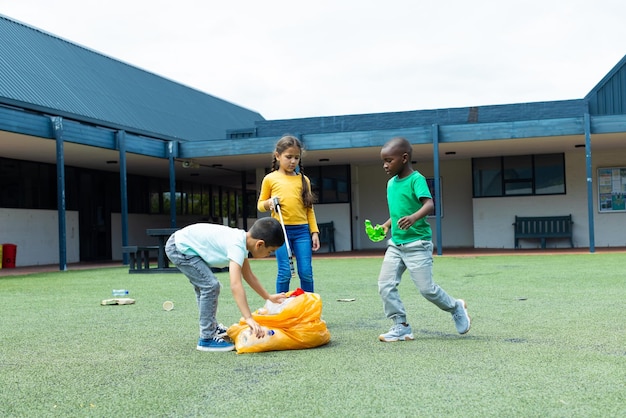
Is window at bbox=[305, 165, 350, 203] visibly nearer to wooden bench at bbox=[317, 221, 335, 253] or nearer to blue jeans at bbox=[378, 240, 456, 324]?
wooden bench at bbox=[317, 221, 335, 253]

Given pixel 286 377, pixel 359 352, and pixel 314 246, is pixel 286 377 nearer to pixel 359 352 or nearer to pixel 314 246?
pixel 359 352

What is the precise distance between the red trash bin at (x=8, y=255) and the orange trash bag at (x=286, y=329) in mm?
14227

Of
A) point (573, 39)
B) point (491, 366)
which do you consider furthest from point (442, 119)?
point (491, 366)

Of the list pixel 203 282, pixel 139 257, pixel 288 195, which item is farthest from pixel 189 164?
pixel 203 282

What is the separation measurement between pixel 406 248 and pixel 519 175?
642 inches

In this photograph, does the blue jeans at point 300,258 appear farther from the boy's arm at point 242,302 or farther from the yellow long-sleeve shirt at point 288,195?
the boy's arm at point 242,302

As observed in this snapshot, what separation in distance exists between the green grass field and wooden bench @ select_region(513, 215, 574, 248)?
12102 mm

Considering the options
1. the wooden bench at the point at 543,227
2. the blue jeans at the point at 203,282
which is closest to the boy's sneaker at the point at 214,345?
the blue jeans at the point at 203,282

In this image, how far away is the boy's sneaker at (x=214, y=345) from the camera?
4.57 meters

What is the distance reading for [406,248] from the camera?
15.7 feet

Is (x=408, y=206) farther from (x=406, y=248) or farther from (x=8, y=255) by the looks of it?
(x=8, y=255)

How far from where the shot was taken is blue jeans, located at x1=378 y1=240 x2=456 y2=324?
473 cm

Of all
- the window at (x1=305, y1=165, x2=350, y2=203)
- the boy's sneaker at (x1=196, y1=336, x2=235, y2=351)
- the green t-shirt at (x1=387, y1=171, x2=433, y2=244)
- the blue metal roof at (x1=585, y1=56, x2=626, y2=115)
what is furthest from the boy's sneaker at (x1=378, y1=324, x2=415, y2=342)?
the blue metal roof at (x1=585, y1=56, x2=626, y2=115)

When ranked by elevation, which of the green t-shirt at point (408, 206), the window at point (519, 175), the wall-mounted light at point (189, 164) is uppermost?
the wall-mounted light at point (189, 164)
